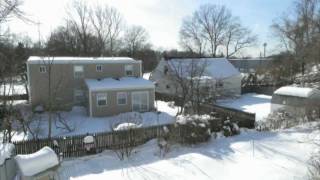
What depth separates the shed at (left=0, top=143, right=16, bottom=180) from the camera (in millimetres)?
8094

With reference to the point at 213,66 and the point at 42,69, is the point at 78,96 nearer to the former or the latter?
the point at 42,69

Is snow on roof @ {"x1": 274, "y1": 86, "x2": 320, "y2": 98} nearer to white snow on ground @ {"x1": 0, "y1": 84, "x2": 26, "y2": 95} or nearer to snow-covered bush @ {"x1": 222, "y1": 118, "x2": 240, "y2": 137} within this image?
snow-covered bush @ {"x1": 222, "y1": 118, "x2": 240, "y2": 137}

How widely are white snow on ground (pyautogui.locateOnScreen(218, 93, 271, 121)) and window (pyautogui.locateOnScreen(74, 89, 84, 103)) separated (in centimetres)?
1317

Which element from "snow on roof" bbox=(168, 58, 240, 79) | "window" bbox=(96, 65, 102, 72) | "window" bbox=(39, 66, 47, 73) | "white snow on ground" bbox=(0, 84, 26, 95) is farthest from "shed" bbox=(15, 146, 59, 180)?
"snow on roof" bbox=(168, 58, 240, 79)

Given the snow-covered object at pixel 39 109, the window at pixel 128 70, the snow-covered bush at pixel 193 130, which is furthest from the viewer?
the window at pixel 128 70

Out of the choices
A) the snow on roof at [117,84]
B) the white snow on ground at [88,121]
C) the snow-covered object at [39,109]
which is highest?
the snow on roof at [117,84]

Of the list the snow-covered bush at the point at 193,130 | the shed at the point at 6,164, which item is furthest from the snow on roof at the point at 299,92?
the shed at the point at 6,164

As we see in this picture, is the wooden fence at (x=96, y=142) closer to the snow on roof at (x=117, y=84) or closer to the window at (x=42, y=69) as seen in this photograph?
the snow on roof at (x=117, y=84)

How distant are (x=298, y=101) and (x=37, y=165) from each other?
720 inches

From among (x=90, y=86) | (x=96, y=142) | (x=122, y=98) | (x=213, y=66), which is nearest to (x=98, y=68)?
(x=90, y=86)

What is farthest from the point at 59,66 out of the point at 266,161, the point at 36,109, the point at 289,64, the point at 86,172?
the point at 289,64

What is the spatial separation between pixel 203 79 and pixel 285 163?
19.7m

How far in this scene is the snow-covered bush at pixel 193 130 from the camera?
14.1 metres

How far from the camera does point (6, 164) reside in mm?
8352
